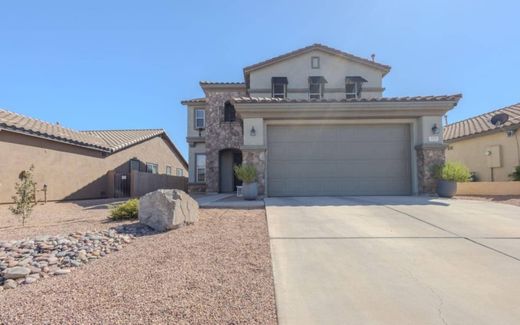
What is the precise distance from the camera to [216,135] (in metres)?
18.0

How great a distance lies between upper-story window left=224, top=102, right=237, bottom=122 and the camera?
18.0 m

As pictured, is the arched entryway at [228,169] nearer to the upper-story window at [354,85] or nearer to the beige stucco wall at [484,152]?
the upper-story window at [354,85]

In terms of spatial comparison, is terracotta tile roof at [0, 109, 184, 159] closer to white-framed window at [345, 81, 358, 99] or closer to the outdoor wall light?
white-framed window at [345, 81, 358, 99]

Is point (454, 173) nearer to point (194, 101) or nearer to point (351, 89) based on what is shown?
point (351, 89)

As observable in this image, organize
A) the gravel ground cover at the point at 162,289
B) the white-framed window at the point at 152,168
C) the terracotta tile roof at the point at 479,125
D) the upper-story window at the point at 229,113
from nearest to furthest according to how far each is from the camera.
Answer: the gravel ground cover at the point at 162,289, the terracotta tile roof at the point at 479,125, the upper-story window at the point at 229,113, the white-framed window at the point at 152,168

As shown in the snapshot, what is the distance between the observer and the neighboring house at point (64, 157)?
10922 millimetres

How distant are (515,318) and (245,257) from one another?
284 centimetres

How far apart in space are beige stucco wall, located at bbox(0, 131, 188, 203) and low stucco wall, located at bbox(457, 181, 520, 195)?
17204mm

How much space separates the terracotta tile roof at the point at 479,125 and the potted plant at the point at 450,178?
266 inches

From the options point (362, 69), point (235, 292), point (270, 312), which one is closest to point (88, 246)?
point (235, 292)

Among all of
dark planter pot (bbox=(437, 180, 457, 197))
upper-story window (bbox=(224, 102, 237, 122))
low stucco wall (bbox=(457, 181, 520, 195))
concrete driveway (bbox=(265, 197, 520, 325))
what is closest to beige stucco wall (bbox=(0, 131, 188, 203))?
upper-story window (bbox=(224, 102, 237, 122))

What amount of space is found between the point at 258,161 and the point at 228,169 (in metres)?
7.88

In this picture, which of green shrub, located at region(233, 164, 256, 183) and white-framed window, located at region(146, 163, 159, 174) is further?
white-framed window, located at region(146, 163, 159, 174)

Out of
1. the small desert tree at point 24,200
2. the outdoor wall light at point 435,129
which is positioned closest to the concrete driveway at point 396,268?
the outdoor wall light at point 435,129
